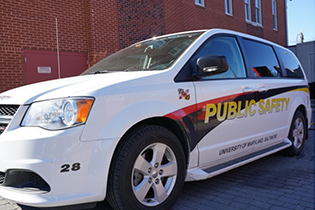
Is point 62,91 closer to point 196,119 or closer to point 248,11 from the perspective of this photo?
point 196,119

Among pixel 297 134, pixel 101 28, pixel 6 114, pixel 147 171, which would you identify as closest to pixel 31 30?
pixel 101 28

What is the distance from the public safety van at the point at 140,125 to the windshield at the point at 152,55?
0.05 feet

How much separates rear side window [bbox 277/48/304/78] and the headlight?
12.7 feet

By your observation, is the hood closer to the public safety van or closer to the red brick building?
the public safety van

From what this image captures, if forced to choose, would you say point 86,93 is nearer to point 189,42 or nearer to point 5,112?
point 5,112

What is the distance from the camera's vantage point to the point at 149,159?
2850 mm

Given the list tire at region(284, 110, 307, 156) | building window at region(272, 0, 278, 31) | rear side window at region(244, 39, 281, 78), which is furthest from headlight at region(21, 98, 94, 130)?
building window at region(272, 0, 278, 31)

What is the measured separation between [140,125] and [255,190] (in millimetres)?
1792

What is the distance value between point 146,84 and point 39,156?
3.52 feet

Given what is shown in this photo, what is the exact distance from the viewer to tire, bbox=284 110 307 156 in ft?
16.6

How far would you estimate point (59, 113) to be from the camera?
2.35 meters

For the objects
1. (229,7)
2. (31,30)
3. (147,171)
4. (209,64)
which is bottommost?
(147,171)

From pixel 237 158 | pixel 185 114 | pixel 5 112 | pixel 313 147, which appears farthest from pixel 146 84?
pixel 313 147

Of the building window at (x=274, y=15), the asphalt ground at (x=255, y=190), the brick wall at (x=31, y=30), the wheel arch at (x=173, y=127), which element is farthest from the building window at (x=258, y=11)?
the wheel arch at (x=173, y=127)
